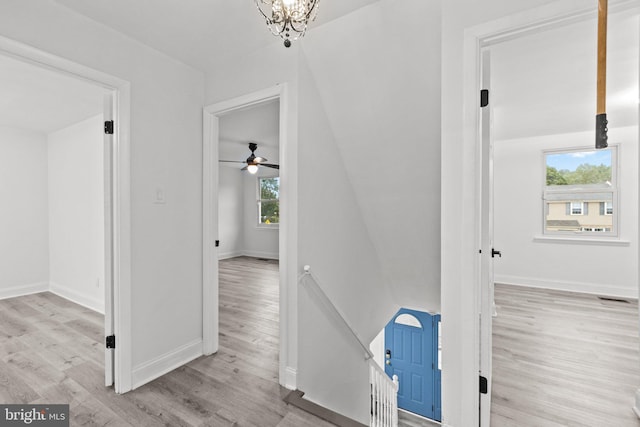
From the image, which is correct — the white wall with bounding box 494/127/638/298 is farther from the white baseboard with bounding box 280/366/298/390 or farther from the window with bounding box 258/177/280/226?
the window with bounding box 258/177/280/226

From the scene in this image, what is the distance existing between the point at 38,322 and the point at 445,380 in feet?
13.8

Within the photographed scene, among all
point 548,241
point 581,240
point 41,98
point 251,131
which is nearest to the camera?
point 41,98

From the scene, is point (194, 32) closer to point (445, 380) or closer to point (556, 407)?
point (445, 380)

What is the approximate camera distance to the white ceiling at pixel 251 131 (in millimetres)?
3504

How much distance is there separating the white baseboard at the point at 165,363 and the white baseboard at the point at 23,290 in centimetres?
356

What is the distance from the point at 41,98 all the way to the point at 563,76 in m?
5.26

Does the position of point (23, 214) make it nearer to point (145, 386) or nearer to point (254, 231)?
point (145, 386)

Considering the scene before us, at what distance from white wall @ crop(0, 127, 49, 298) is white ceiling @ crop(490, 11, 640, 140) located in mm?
5938

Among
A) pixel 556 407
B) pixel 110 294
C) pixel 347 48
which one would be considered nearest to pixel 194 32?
pixel 347 48

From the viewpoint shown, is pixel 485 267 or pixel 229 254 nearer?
pixel 485 267

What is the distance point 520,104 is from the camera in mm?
3344

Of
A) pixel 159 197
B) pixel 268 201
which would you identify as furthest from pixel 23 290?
pixel 268 201

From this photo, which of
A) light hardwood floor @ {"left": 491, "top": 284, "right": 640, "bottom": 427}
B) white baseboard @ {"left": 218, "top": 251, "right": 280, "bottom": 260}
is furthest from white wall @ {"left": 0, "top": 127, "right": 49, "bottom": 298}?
light hardwood floor @ {"left": 491, "top": 284, "right": 640, "bottom": 427}

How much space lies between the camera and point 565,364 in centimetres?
241
